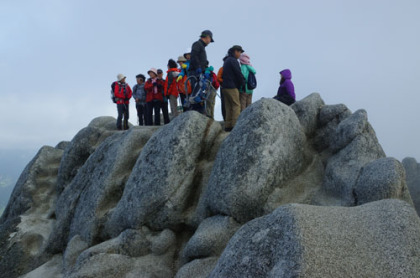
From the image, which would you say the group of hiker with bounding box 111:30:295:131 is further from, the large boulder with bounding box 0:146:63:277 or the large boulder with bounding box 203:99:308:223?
the large boulder with bounding box 0:146:63:277

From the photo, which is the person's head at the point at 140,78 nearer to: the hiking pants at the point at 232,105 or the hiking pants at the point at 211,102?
the hiking pants at the point at 211,102

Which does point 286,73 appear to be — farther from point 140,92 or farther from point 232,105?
point 140,92

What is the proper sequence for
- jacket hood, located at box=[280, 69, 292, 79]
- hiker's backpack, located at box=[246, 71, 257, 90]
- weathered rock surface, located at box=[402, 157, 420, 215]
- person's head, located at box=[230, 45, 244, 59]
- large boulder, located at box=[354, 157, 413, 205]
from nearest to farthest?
large boulder, located at box=[354, 157, 413, 205]
person's head, located at box=[230, 45, 244, 59]
jacket hood, located at box=[280, 69, 292, 79]
hiker's backpack, located at box=[246, 71, 257, 90]
weathered rock surface, located at box=[402, 157, 420, 215]

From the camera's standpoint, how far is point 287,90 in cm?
1919

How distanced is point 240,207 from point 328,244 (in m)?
5.77

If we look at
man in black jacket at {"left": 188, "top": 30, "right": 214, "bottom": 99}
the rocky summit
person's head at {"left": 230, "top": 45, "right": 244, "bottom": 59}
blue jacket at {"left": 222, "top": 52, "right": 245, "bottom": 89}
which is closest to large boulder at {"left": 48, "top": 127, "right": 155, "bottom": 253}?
the rocky summit

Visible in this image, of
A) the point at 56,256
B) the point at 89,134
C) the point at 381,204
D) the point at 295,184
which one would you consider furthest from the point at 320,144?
the point at 89,134

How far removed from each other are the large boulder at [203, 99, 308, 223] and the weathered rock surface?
1651 inches

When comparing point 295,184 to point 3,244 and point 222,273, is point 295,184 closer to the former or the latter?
point 222,273

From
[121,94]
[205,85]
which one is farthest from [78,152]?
[205,85]

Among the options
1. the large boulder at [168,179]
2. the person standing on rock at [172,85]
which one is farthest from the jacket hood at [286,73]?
the person standing on rock at [172,85]

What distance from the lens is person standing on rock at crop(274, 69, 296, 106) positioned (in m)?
19.1

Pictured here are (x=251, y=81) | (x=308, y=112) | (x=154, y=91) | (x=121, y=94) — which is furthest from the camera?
(x=121, y=94)

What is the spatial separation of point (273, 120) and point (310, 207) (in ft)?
21.2
